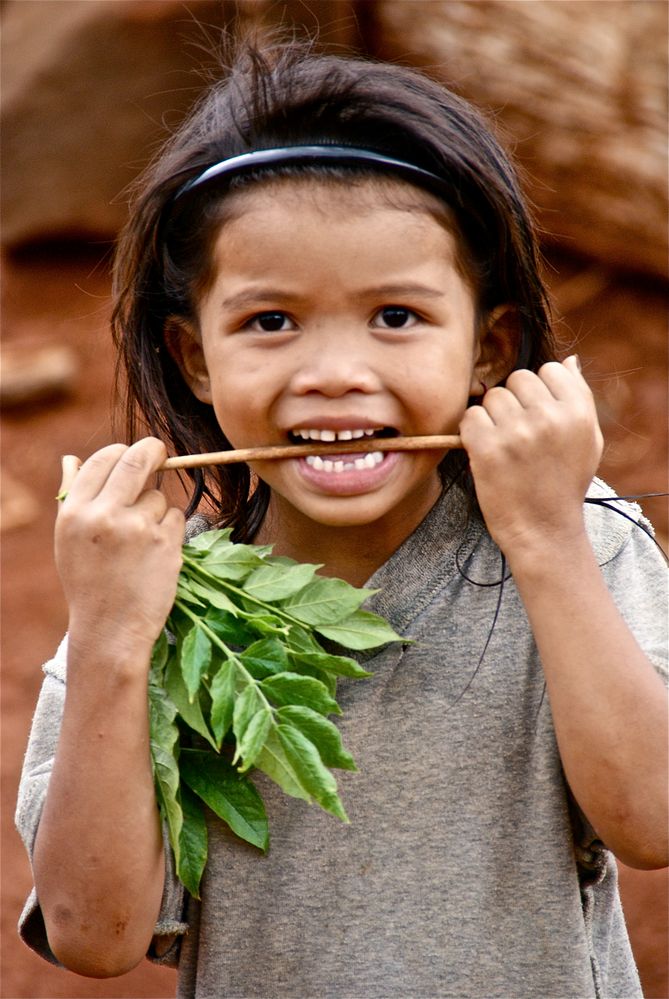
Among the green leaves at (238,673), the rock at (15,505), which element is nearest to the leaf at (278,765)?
the green leaves at (238,673)

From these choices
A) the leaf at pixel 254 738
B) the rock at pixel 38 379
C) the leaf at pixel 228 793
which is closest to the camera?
the leaf at pixel 254 738

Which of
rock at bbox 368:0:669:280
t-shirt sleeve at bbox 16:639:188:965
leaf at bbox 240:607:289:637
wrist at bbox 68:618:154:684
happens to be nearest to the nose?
leaf at bbox 240:607:289:637

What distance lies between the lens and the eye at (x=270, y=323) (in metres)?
1.93

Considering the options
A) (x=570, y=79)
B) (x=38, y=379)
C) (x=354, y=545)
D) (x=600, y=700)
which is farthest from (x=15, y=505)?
(x=600, y=700)

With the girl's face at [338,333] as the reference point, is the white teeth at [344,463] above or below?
below

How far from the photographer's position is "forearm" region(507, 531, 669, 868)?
178cm

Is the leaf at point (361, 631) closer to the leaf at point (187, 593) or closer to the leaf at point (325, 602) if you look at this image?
the leaf at point (325, 602)

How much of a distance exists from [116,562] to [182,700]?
A: 0.24 m

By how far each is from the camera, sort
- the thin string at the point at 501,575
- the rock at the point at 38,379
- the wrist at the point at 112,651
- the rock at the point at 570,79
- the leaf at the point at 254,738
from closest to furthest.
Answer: the leaf at the point at 254,738
the wrist at the point at 112,651
the thin string at the point at 501,575
the rock at the point at 570,79
the rock at the point at 38,379

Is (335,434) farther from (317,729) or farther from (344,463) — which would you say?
(317,729)

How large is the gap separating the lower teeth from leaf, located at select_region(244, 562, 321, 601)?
0.50 ft

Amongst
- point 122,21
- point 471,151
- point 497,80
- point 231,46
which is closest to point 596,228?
point 497,80

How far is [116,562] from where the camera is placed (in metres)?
1.87

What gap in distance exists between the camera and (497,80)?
5.98m
